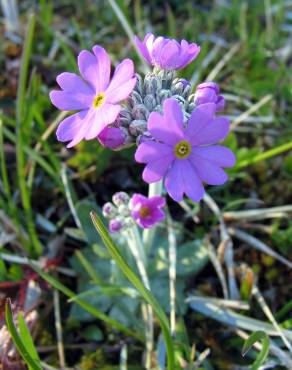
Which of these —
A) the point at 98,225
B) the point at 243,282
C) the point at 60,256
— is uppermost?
the point at 98,225

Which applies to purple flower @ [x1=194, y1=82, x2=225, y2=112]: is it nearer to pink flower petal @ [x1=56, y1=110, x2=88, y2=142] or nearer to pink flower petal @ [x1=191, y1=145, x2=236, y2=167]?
pink flower petal @ [x1=191, y1=145, x2=236, y2=167]

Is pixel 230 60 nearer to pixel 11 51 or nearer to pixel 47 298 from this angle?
pixel 11 51

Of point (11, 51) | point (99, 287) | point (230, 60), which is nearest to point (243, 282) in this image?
point (99, 287)

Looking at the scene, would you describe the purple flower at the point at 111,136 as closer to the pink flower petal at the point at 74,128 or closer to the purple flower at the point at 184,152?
the pink flower petal at the point at 74,128

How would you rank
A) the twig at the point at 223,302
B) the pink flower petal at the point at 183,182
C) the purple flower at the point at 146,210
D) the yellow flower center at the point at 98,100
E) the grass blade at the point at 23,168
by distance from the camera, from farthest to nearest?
the grass blade at the point at 23,168
the twig at the point at 223,302
the purple flower at the point at 146,210
the yellow flower center at the point at 98,100
the pink flower petal at the point at 183,182


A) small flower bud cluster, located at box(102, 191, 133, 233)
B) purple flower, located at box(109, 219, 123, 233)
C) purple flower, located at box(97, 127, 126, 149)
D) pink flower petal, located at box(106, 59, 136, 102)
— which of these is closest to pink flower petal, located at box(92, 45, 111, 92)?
pink flower petal, located at box(106, 59, 136, 102)

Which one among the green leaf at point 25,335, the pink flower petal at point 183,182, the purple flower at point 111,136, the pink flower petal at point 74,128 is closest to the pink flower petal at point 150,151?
the pink flower petal at point 183,182

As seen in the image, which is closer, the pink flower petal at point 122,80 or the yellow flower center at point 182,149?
the pink flower petal at point 122,80
